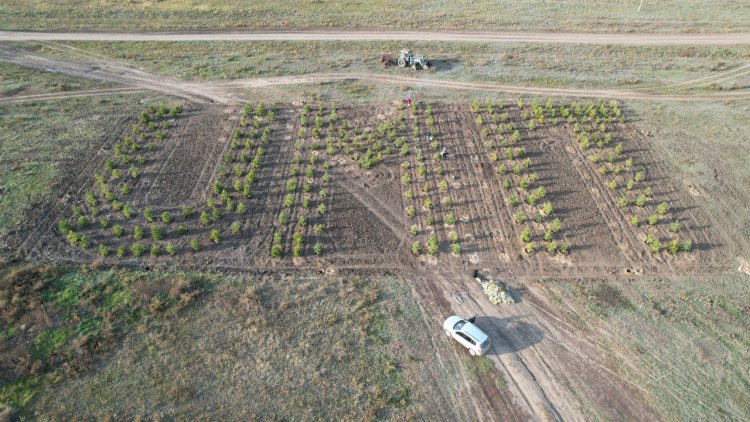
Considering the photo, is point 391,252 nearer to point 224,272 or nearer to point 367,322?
point 367,322

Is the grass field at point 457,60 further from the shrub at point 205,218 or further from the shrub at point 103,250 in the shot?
the shrub at point 103,250

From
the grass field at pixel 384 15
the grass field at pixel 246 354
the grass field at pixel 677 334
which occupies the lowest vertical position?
the grass field at pixel 677 334

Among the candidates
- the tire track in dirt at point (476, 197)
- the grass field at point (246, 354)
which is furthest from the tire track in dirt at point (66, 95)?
the tire track in dirt at point (476, 197)

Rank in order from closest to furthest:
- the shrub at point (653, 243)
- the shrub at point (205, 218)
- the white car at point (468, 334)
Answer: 1. the white car at point (468, 334)
2. the shrub at point (653, 243)
3. the shrub at point (205, 218)

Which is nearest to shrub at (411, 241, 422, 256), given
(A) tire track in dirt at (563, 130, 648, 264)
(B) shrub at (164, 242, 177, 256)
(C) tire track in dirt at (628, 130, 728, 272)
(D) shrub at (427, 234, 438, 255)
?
(D) shrub at (427, 234, 438, 255)

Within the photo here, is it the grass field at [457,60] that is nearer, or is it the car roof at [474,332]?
Answer: the car roof at [474,332]

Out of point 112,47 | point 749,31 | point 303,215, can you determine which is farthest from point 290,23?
point 749,31
